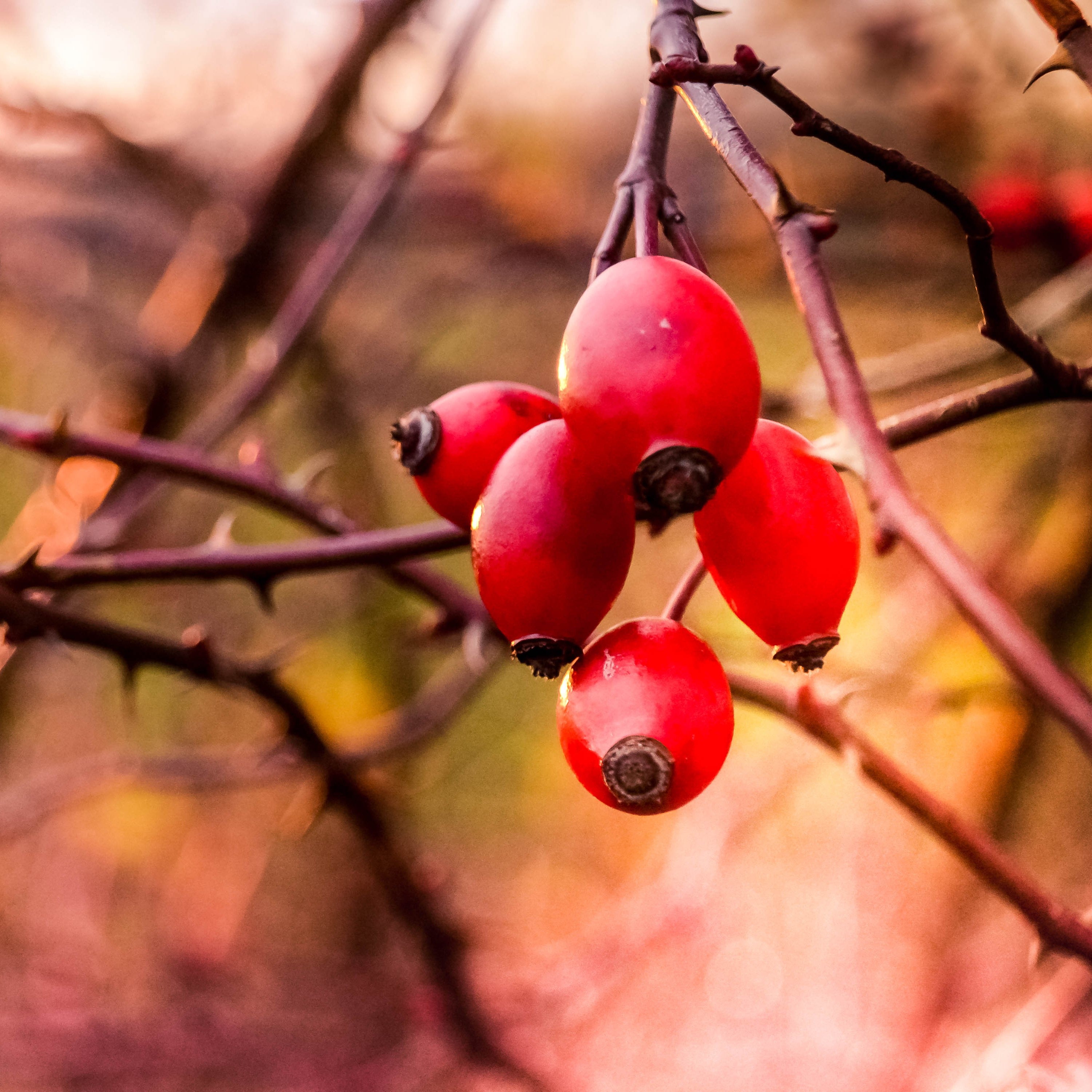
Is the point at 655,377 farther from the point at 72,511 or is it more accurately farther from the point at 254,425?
the point at 254,425

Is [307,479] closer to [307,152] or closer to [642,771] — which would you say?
[642,771]

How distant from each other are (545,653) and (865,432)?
28cm

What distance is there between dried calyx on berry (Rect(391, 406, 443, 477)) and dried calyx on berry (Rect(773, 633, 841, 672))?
31 centimetres

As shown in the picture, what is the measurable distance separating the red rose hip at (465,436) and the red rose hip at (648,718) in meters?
0.19

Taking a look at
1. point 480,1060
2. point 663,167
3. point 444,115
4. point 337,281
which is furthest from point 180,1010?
point 663,167

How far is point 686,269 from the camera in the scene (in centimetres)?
58

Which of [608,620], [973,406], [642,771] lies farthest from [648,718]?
[608,620]

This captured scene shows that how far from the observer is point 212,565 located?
115cm

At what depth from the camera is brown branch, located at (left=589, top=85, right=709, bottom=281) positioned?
70 centimetres

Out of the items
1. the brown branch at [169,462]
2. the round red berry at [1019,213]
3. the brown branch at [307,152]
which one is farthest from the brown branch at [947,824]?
the round red berry at [1019,213]

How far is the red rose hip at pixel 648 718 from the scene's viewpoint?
0.63m

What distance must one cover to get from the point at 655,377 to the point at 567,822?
6137 mm

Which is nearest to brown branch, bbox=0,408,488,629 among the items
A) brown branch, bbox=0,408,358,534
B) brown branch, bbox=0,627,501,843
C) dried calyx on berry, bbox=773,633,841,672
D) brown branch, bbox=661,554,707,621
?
brown branch, bbox=0,408,358,534

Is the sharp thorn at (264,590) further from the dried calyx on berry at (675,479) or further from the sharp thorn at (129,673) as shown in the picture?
the dried calyx on berry at (675,479)
